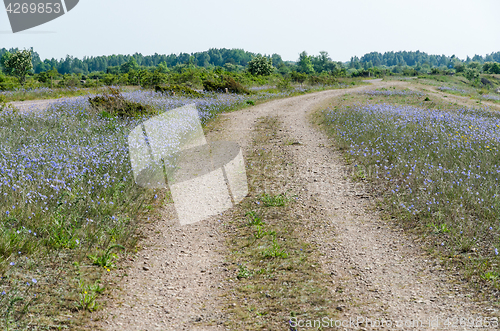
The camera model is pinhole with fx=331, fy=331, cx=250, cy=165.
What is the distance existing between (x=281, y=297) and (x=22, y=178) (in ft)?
16.1

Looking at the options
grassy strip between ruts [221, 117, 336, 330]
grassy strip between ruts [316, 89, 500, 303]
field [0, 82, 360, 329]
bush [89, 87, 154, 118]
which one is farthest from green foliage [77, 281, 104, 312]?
bush [89, 87, 154, 118]

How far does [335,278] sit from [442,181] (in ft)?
12.6

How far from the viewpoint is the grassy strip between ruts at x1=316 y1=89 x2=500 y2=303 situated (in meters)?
4.88

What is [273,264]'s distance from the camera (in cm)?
483

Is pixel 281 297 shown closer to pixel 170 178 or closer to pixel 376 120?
pixel 170 178

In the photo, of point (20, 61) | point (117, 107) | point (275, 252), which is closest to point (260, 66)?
point (20, 61)

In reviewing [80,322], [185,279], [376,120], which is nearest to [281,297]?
[185,279]

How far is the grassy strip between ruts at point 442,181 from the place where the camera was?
16.0 feet

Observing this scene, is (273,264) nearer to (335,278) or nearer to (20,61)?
(335,278)

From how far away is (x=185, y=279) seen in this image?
4578mm

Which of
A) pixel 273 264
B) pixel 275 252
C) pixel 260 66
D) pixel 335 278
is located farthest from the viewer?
pixel 260 66

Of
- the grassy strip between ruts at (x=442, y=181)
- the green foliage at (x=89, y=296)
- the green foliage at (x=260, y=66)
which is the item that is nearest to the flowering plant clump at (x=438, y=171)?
the grassy strip between ruts at (x=442, y=181)

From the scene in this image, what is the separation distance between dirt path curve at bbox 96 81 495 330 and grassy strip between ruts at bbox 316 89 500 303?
395 millimetres

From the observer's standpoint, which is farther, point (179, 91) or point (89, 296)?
point (179, 91)
